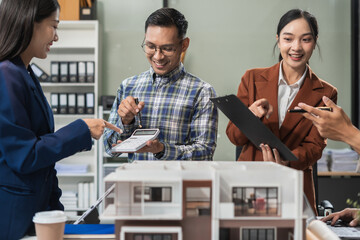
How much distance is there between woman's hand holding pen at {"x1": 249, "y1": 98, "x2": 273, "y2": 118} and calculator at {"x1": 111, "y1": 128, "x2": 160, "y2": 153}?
433mm

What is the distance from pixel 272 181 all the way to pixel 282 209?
0.07m

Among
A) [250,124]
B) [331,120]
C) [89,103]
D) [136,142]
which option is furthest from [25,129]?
[89,103]

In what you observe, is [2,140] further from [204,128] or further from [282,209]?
[204,128]

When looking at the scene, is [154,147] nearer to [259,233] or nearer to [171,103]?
[171,103]

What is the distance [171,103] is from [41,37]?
0.70m

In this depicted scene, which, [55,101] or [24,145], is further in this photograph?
[55,101]

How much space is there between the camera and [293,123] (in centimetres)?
195

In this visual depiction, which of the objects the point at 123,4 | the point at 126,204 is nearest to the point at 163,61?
the point at 126,204

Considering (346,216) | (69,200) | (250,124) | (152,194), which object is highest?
(250,124)

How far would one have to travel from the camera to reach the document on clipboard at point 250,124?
59.6 inches

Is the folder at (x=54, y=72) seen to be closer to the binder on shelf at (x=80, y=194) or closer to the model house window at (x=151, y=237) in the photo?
the binder on shelf at (x=80, y=194)

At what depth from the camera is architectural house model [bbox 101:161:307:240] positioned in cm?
104

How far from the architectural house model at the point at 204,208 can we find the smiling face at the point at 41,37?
60 cm

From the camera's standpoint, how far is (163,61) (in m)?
1.91
